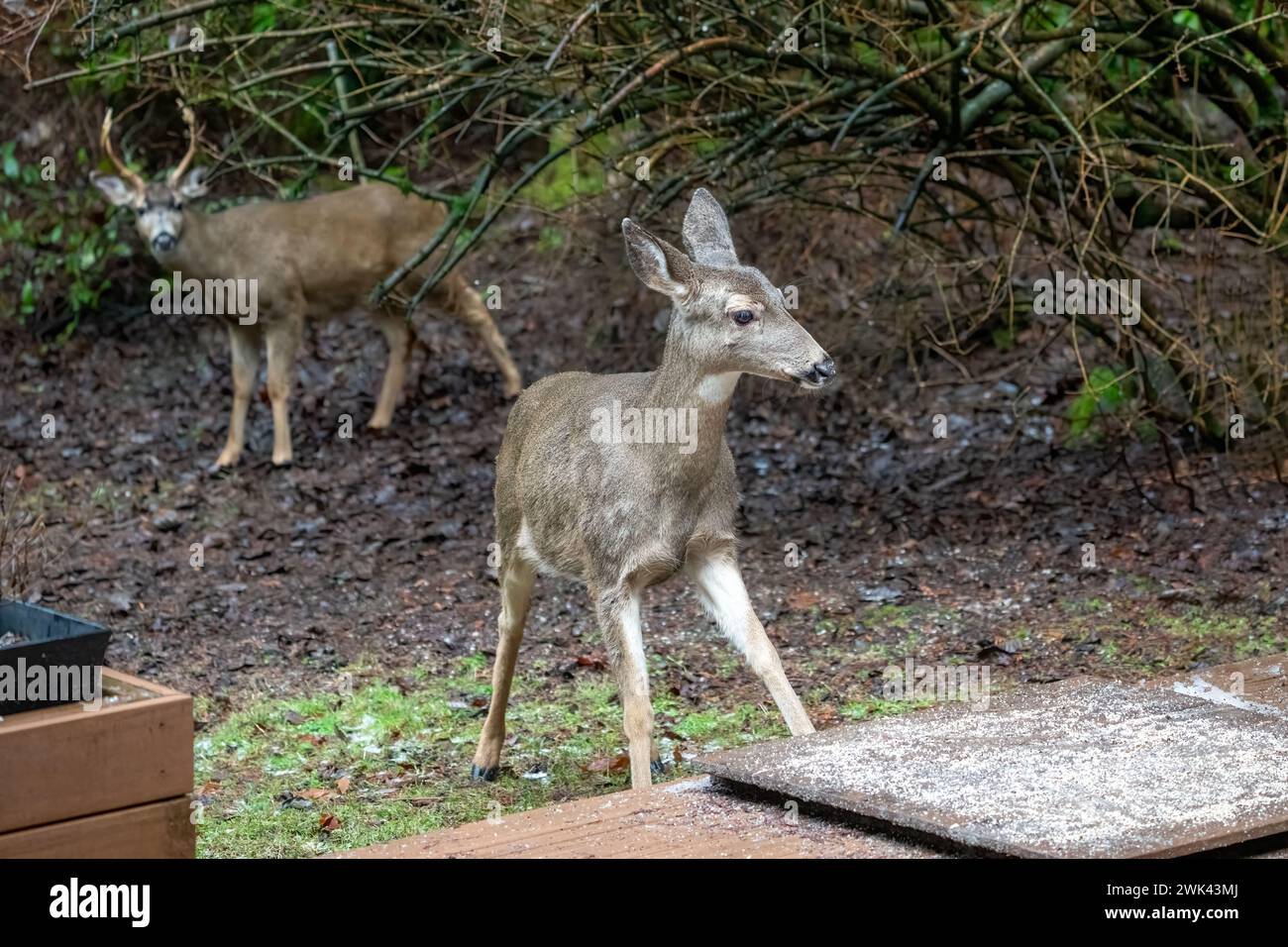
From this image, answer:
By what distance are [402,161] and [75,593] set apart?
23.8 feet

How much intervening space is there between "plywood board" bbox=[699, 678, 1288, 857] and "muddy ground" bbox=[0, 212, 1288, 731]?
278 centimetres

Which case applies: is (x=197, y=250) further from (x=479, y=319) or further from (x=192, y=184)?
(x=479, y=319)

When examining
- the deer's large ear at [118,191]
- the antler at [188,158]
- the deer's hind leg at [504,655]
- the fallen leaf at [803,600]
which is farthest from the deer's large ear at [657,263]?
the deer's large ear at [118,191]

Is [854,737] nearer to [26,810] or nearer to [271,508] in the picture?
[26,810]

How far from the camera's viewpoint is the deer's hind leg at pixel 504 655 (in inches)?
259

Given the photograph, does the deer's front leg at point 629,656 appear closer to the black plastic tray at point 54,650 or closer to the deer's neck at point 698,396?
the deer's neck at point 698,396

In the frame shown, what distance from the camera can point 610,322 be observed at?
13.1 meters

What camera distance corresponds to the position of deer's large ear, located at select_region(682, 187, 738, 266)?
613 centimetres

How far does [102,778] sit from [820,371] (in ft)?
8.32

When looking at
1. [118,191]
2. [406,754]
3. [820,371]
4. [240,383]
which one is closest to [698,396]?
[820,371]

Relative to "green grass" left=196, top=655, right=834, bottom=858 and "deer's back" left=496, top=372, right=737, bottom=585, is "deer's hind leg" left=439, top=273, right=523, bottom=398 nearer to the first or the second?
"green grass" left=196, top=655, right=834, bottom=858

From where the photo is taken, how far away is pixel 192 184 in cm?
1226

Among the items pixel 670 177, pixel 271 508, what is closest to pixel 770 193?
pixel 670 177

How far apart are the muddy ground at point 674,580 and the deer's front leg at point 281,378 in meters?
0.18
